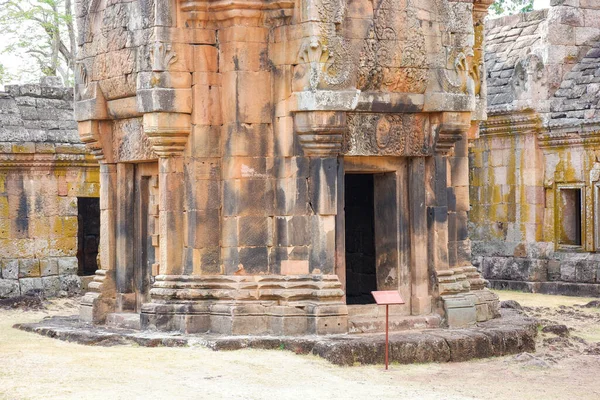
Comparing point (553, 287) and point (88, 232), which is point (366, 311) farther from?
point (88, 232)

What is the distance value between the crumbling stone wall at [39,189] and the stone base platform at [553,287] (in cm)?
747

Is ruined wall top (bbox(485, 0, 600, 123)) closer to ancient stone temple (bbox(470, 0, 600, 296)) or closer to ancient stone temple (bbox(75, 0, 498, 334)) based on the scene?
ancient stone temple (bbox(470, 0, 600, 296))

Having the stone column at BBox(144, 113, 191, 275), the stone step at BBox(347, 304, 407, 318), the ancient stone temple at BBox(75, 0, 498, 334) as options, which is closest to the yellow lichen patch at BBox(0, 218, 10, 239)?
the ancient stone temple at BBox(75, 0, 498, 334)

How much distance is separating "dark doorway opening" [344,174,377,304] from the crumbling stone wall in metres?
5.78

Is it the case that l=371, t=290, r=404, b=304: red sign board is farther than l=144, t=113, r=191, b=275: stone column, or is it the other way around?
l=144, t=113, r=191, b=275: stone column

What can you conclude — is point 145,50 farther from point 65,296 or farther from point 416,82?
point 65,296

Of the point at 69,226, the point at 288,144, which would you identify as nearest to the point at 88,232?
the point at 69,226

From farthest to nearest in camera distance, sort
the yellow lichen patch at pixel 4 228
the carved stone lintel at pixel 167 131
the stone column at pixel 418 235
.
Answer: the yellow lichen patch at pixel 4 228 → the stone column at pixel 418 235 → the carved stone lintel at pixel 167 131

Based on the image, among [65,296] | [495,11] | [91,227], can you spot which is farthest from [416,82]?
[495,11]

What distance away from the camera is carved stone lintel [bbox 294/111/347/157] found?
12578mm

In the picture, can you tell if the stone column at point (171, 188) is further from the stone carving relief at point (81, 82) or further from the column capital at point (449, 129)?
the column capital at point (449, 129)

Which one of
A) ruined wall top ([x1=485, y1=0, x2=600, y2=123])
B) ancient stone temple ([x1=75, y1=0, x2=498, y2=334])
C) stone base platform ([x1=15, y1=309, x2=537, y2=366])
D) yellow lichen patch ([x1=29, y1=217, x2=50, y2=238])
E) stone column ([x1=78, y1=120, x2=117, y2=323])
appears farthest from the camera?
ruined wall top ([x1=485, y1=0, x2=600, y2=123])

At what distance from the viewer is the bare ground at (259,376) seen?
34.4 feet

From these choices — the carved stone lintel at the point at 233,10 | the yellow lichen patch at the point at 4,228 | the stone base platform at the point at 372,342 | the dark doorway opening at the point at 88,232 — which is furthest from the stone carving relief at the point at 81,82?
the dark doorway opening at the point at 88,232
